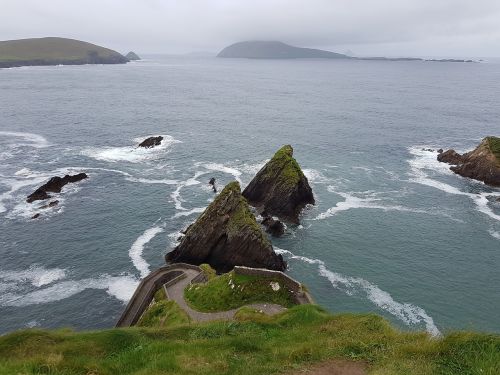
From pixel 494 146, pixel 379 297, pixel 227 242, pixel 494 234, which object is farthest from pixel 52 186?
pixel 494 146

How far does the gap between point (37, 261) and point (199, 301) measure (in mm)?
23750

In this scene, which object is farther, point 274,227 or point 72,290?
point 274,227

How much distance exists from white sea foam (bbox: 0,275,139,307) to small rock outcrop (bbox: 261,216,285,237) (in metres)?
19.5

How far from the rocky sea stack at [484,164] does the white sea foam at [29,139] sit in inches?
3464

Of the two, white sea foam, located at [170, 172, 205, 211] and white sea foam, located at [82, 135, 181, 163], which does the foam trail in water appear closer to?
white sea foam, located at [170, 172, 205, 211]

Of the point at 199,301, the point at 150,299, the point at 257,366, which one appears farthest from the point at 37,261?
the point at 257,366

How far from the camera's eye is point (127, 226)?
57.9m

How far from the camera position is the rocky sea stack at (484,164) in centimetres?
7550

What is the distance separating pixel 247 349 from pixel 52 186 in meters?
58.4

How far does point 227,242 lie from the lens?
5000cm

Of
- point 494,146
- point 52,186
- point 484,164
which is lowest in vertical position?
point 52,186

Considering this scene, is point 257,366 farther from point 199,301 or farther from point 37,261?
point 37,261

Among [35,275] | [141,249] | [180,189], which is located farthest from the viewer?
[180,189]

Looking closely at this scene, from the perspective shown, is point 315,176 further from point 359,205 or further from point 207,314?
point 207,314
